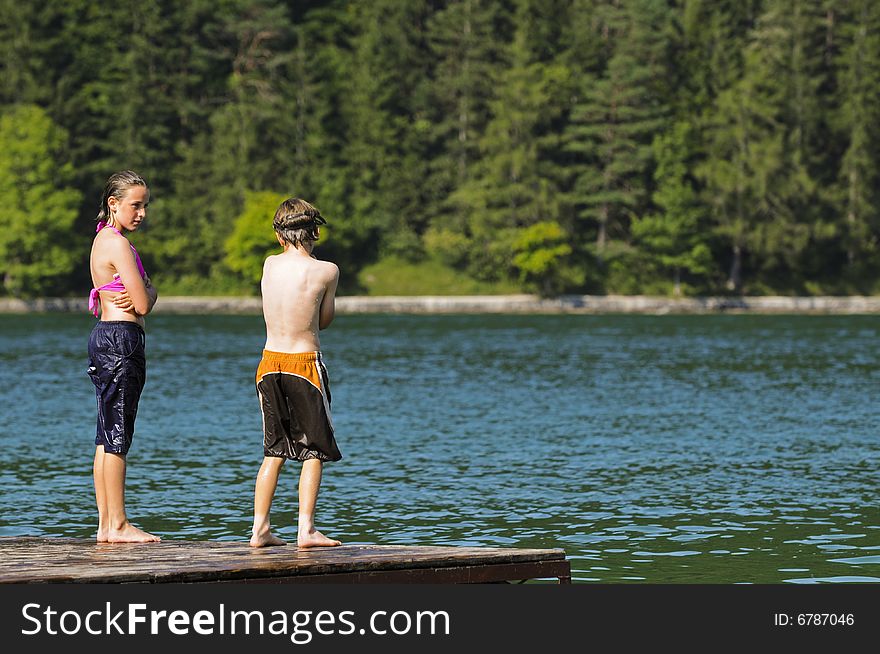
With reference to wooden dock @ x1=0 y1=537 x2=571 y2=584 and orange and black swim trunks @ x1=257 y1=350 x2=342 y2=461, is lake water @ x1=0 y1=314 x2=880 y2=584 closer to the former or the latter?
wooden dock @ x1=0 y1=537 x2=571 y2=584

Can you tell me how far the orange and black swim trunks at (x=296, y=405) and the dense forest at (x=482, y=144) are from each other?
3470 inches

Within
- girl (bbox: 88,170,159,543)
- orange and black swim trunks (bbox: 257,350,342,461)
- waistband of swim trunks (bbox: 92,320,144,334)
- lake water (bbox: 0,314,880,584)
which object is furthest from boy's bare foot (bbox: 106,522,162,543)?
lake water (bbox: 0,314,880,584)

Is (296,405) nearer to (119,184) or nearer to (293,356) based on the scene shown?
(293,356)

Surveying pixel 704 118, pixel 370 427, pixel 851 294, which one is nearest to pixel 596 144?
pixel 704 118

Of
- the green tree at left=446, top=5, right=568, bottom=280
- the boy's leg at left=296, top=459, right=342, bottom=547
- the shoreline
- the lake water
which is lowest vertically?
the shoreline

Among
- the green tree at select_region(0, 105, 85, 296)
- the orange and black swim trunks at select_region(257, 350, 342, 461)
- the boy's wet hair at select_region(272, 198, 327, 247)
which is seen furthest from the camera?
the green tree at select_region(0, 105, 85, 296)

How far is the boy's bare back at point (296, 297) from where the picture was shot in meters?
10.4

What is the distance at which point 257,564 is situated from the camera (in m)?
9.76

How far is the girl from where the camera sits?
10.5 meters

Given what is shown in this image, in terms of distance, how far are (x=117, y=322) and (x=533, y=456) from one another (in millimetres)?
15535

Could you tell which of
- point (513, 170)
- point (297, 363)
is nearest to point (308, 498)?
point (297, 363)

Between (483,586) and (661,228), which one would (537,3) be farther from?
(483,586)

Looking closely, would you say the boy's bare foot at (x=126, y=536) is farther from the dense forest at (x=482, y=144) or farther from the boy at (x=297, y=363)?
the dense forest at (x=482, y=144)

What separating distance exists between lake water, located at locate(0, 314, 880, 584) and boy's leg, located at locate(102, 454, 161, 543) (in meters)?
5.39
